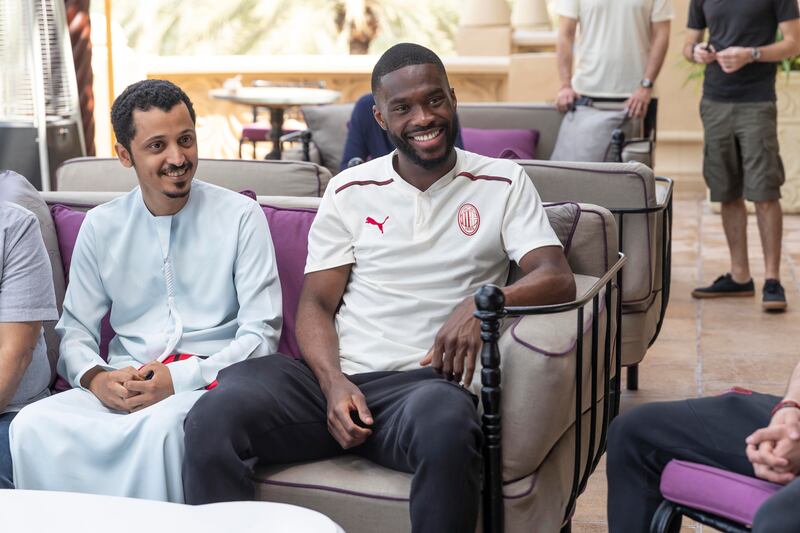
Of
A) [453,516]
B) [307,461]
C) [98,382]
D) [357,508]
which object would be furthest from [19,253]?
[453,516]

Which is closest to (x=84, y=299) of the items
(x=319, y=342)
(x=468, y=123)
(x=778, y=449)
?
(x=319, y=342)

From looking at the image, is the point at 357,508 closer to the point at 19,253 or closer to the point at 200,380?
the point at 200,380

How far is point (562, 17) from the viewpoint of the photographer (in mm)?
5281

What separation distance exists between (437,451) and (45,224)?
49.4 inches

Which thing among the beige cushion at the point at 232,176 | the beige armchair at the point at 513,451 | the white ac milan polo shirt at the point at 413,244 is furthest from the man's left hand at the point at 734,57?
the beige armchair at the point at 513,451

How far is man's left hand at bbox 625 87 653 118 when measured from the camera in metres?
4.94

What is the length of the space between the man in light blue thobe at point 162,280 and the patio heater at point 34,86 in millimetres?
2246

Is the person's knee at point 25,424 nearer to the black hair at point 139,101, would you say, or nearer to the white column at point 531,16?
the black hair at point 139,101

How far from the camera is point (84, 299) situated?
2.51 meters

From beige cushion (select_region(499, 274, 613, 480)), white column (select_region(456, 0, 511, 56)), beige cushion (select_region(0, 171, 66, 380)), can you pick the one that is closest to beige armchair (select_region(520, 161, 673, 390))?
beige cushion (select_region(499, 274, 613, 480))

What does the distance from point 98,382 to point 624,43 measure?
3473 mm

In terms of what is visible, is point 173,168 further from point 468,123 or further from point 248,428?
point 468,123

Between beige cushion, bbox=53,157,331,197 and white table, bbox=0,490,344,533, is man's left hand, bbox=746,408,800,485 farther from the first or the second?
beige cushion, bbox=53,157,331,197

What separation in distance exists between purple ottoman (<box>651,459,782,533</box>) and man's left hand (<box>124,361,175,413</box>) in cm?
103
